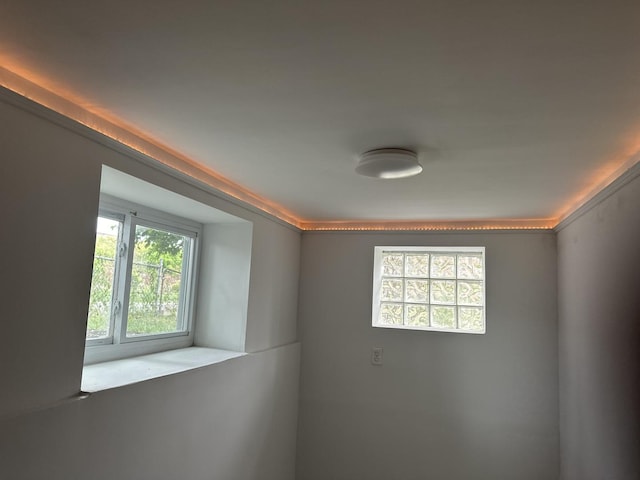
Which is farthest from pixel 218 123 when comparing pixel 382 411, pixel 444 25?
pixel 382 411

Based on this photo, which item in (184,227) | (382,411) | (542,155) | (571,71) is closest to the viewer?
(571,71)

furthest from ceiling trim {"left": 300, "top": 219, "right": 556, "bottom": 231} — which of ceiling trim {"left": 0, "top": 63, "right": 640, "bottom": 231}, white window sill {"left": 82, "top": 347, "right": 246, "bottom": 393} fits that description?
white window sill {"left": 82, "top": 347, "right": 246, "bottom": 393}

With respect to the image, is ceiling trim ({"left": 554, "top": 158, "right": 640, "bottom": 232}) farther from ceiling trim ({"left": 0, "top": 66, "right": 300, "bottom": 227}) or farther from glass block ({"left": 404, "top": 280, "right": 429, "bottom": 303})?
ceiling trim ({"left": 0, "top": 66, "right": 300, "bottom": 227})

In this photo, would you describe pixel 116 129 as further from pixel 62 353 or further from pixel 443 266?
pixel 443 266

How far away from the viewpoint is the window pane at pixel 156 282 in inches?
90.7

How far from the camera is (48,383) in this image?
4.52 feet

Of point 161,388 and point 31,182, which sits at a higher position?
point 31,182

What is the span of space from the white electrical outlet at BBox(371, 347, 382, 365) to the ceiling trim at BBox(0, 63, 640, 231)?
956mm

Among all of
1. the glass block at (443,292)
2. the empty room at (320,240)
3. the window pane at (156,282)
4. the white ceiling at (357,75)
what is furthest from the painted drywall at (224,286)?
→ the glass block at (443,292)

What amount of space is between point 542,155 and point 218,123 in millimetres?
1293

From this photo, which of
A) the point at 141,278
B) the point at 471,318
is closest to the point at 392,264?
the point at 471,318

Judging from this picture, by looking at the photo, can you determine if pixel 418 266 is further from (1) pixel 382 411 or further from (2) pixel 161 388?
(2) pixel 161 388

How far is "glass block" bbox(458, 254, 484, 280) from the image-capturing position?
10.9 ft

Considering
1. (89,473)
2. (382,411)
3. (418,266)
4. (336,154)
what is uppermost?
(336,154)
